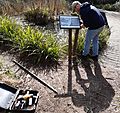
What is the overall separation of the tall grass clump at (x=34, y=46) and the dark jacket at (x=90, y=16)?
39.8 inches

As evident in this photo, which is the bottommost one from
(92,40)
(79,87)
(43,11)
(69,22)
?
(43,11)

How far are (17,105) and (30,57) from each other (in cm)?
225

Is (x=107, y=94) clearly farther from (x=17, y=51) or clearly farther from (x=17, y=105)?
(x=17, y=51)

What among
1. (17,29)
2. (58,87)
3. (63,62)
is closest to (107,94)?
(58,87)

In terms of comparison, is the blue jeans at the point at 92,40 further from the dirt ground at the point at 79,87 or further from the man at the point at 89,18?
the dirt ground at the point at 79,87

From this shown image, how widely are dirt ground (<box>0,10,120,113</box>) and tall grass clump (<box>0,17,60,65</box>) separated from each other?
34 centimetres

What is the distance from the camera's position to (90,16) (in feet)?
24.4

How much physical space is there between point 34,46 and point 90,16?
157 centimetres

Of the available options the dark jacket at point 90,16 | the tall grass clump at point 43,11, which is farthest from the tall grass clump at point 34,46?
the tall grass clump at point 43,11

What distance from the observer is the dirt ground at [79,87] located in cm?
599

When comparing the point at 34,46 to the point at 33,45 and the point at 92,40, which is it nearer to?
the point at 33,45

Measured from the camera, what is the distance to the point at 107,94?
21.4 ft

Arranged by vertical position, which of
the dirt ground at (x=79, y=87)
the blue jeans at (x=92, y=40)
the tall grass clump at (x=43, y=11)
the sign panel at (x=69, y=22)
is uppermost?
the sign panel at (x=69, y=22)

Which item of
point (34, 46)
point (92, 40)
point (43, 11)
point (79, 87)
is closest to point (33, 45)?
point (34, 46)
